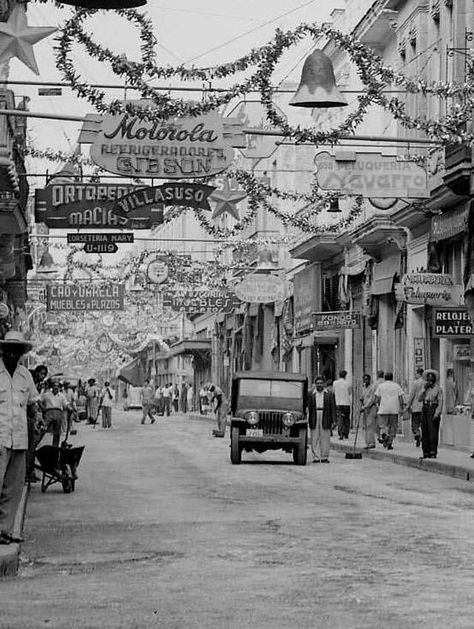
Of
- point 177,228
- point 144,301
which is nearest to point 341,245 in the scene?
point 144,301

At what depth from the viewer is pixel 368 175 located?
28.2 m

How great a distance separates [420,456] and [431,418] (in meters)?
1.11

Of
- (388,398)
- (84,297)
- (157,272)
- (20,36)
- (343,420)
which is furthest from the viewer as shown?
(84,297)

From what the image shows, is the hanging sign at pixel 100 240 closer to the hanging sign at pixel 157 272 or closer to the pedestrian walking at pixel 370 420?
the pedestrian walking at pixel 370 420

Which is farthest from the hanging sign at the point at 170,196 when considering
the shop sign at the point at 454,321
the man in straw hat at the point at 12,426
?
the man in straw hat at the point at 12,426

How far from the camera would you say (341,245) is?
5181 centimetres

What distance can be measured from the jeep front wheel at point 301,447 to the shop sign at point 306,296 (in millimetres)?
25684

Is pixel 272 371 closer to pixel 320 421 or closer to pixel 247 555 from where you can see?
pixel 320 421

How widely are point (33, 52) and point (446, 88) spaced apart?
26.4 ft

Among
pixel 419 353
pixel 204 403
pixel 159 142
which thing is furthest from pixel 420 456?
pixel 204 403

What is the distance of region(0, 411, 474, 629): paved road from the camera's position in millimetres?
10375

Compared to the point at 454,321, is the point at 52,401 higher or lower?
lower

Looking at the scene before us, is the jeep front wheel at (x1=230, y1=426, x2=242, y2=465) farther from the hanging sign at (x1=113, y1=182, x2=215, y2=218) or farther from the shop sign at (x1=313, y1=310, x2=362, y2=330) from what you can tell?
the shop sign at (x1=313, y1=310, x2=362, y2=330)

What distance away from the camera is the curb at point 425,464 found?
26.8 meters
